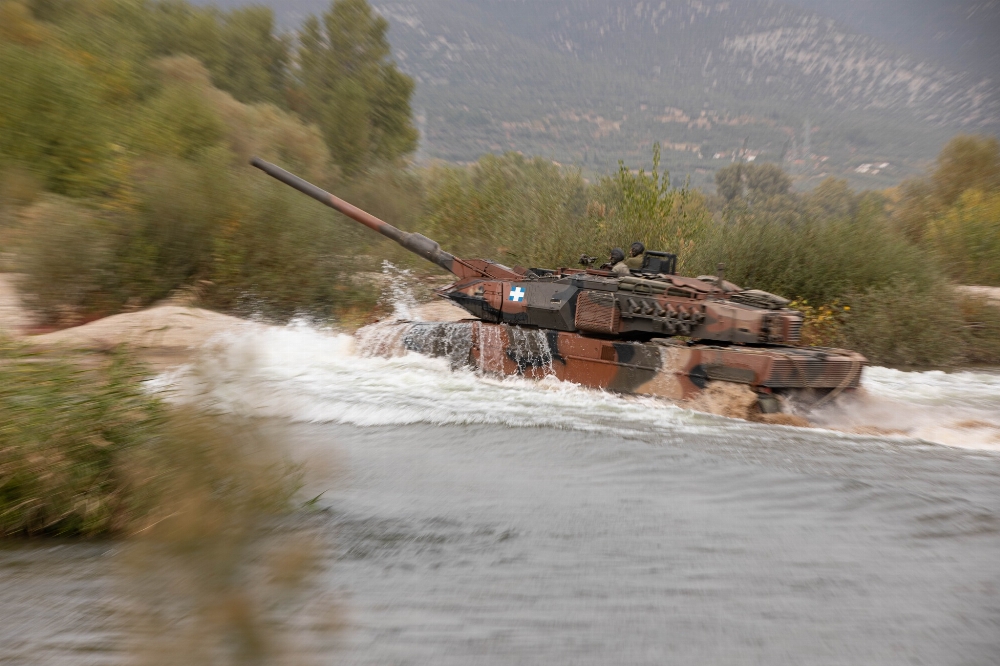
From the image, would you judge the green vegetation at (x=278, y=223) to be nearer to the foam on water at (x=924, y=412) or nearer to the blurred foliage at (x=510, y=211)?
the blurred foliage at (x=510, y=211)

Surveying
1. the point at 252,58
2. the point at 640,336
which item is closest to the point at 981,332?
the point at 640,336

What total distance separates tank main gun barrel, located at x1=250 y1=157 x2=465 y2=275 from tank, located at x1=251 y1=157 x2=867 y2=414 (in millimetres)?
914

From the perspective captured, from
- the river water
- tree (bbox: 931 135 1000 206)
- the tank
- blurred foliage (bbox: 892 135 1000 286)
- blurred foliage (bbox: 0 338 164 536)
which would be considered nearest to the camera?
the river water

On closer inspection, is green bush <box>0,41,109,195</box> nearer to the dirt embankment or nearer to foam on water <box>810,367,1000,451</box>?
foam on water <box>810,367,1000,451</box>

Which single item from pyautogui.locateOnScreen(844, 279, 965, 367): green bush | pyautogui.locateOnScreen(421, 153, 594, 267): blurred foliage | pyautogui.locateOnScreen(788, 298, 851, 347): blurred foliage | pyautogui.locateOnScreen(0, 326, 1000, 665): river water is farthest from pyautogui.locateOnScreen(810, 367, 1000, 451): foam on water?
pyautogui.locateOnScreen(421, 153, 594, 267): blurred foliage

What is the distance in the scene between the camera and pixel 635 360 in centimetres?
1120

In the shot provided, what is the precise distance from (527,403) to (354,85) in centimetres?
3346

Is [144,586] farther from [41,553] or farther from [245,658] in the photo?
[41,553]

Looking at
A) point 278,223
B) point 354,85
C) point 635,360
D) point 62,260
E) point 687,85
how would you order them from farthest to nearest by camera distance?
1. point 687,85
2. point 354,85
3. point 278,223
4. point 62,260
5. point 635,360

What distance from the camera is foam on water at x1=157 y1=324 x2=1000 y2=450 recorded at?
9594 mm

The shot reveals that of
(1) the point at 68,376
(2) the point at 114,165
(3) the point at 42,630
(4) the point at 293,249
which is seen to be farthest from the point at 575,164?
(3) the point at 42,630

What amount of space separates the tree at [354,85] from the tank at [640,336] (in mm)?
28762

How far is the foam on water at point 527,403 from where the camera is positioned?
31.5 feet

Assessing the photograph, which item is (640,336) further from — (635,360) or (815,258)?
(815,258)
